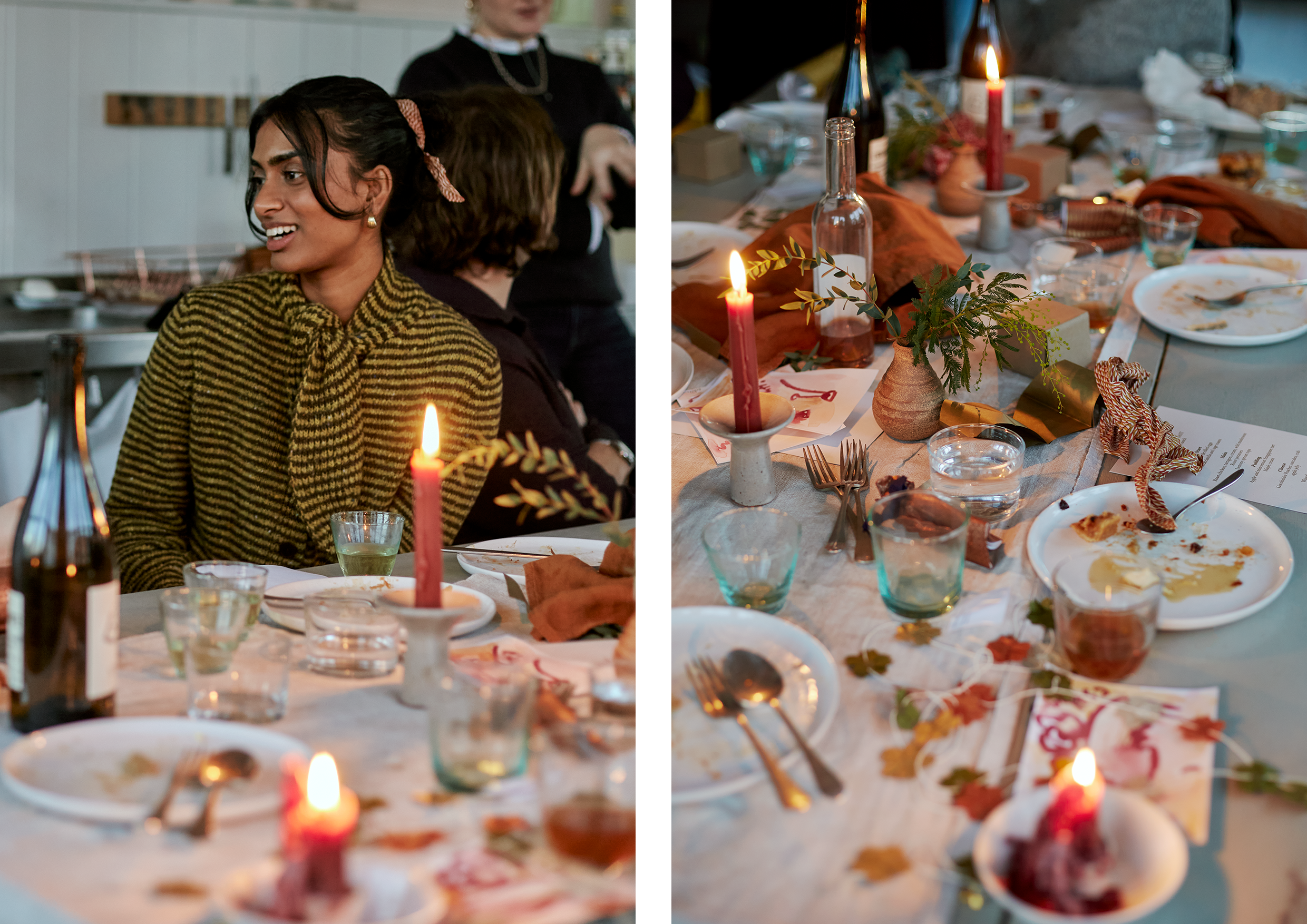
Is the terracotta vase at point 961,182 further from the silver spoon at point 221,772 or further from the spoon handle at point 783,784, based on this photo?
the silver spoon at point 221,772

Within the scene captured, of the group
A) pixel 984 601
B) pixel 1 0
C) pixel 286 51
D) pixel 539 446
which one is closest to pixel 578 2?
pixel 286 51

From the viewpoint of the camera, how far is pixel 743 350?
1.02 meters

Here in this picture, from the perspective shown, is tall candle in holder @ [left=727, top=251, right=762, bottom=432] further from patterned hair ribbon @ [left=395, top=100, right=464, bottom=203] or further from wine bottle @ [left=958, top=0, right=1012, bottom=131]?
wine bottle @ [left=958, top=0, right=1012, bottom=131]

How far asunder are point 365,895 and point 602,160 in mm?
1634

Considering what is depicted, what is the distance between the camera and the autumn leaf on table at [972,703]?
804mm

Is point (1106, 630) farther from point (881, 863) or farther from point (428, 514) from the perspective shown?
point (428, 514)

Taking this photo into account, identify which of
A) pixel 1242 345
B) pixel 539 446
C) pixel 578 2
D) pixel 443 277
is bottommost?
pixel 539 446

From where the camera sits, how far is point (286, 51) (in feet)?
10.8

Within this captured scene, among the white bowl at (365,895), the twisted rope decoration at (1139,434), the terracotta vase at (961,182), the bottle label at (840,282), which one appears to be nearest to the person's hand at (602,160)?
the terracotta vase at (961,182)

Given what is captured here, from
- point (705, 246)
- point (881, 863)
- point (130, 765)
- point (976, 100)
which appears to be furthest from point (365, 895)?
point (976, 100)

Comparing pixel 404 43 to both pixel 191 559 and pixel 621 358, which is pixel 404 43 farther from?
pixel 191 559

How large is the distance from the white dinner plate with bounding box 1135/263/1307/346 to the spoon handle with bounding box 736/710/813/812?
934 mm

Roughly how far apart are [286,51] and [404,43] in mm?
370

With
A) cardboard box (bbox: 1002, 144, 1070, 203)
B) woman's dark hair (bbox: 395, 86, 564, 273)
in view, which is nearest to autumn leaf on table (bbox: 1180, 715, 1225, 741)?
woman's dark hair (bbox: 395, 86, 564, 273)
